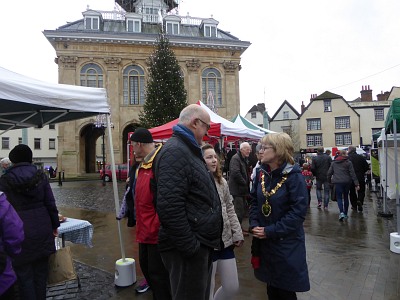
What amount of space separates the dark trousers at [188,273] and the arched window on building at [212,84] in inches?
1282

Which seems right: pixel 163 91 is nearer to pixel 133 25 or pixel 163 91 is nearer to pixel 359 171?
pixel 133 25

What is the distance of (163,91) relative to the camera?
75.6ft

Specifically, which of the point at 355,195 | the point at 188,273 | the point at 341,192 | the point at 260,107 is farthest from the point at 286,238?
the point at 260,107

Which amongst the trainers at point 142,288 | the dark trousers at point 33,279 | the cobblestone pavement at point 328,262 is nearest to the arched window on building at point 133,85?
the cobblestone pavement at point 328,262

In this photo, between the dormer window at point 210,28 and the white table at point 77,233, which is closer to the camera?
the white table at point 77,233

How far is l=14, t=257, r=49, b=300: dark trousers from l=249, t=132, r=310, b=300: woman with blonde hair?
2.18 meters

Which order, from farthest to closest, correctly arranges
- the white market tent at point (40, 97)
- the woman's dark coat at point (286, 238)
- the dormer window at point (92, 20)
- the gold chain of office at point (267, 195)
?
1. the dormer window at point (92, 20)
2. the white market tent at point (40, 97)
3. the gold chain of office at point (267, 195)
4. the woman's dark coat at point (286, 238)

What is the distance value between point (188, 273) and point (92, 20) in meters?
36.7

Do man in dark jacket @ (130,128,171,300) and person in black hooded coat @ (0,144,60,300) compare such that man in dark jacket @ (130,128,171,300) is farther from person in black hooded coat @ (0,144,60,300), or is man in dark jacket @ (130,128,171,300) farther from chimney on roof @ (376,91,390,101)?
chimney on roof @ (376,91,390,101)

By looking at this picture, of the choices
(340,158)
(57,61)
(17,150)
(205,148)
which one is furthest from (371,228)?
(57,61)

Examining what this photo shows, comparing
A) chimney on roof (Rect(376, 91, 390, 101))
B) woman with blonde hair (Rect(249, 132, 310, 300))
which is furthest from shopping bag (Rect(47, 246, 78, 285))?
chimney on roof (Rect(376, 91, 390, 101))

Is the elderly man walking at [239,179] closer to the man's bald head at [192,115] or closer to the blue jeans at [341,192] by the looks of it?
the blue jeans at [341,192]

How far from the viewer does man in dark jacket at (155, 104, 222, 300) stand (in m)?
2.06

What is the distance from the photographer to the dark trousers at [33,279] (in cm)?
289
